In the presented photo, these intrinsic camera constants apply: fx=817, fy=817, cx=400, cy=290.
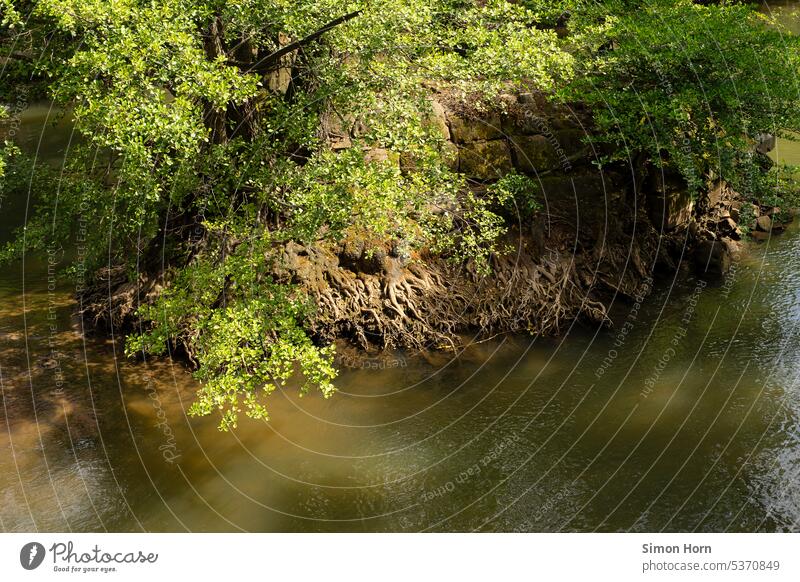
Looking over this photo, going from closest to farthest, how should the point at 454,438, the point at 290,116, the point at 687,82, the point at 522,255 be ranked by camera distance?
the point at 290,116
the point at 454,438
the point at 687,82
the point at 522,255

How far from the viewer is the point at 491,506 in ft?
40.3

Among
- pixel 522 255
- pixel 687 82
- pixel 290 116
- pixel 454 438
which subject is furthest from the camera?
pixel 522 255

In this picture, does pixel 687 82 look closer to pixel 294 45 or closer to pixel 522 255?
pixel 522 255

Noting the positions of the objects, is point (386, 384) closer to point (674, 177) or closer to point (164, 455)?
A: point (164, 455)

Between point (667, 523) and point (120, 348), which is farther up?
point (667, 523)

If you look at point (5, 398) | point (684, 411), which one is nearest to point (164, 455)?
point (5, 398)

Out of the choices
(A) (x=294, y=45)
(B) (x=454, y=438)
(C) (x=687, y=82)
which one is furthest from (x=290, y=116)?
(C) (x=687, y=82)

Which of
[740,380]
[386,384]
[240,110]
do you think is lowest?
[386,384]

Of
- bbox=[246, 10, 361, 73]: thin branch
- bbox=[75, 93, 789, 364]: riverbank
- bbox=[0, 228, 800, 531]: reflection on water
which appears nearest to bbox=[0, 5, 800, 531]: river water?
bbox=[0, 228, 800, 531]: reflection on water

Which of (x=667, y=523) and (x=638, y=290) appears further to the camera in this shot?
(x=638, y=290)

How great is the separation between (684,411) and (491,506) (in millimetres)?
4202

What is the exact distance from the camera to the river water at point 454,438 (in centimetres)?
1213

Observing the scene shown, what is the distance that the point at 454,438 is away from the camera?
14.0m

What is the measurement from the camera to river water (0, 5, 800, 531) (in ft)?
39.8
